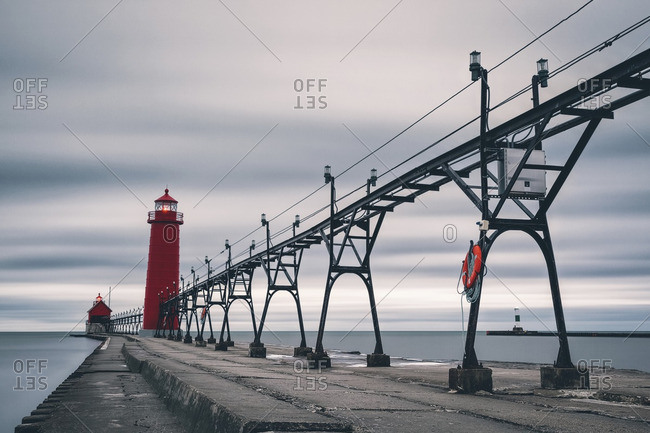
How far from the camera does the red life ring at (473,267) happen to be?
44.9ft

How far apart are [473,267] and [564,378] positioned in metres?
2.91

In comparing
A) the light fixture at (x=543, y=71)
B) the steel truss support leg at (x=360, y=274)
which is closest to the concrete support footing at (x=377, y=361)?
the steel truss support leg at (x=360, y=274)

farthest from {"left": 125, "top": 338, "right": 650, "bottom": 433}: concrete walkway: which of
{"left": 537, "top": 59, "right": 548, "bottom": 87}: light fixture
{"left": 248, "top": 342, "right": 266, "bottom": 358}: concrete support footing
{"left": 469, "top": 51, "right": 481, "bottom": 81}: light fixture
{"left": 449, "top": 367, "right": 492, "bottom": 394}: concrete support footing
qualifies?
{"left": 248, "top": 342, "right": 266, "bottom": 358}: concrete support footing

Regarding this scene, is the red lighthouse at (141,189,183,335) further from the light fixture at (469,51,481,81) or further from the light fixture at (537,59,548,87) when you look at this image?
the light fixture at (537,59,548,87)

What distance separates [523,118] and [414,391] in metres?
6.20

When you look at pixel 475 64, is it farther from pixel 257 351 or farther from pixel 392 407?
pixel 257 351

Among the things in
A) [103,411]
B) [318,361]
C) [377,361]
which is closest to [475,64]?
[103,411]

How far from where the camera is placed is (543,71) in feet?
44.4

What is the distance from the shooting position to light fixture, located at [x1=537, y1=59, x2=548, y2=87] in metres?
13.4

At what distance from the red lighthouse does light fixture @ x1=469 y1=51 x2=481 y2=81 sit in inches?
2713

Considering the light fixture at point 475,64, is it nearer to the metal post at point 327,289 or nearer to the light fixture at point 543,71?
the light fixture at point 543,71

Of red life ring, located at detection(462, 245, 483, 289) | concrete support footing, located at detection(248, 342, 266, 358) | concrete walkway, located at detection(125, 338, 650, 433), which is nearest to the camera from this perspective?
concrete walkway, located at detection(125, 338, 650, 433)

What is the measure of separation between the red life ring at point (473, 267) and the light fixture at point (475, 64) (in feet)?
12.5

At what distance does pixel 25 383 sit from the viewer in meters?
40.8
